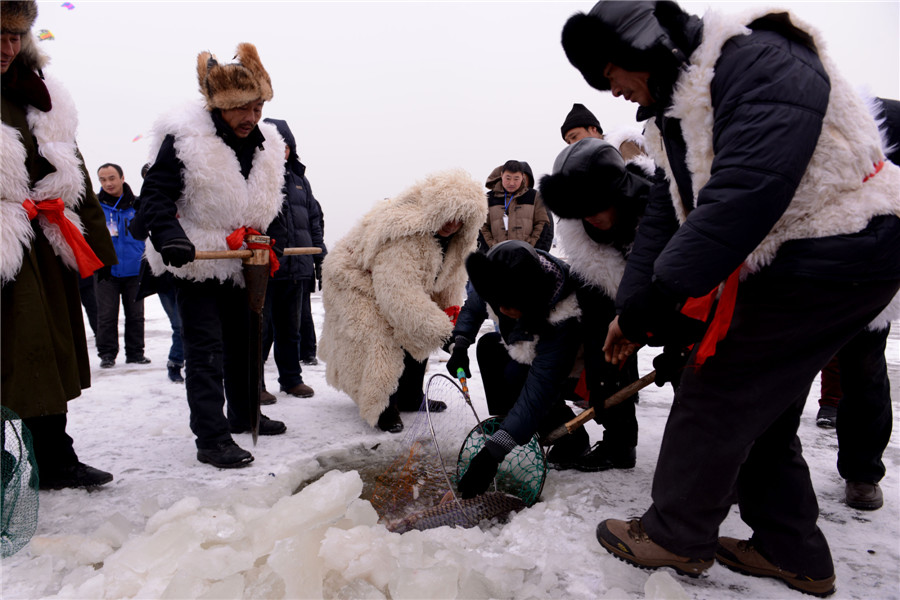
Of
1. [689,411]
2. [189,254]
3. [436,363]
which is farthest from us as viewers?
[436,363]

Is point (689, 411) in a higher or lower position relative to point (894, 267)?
lower

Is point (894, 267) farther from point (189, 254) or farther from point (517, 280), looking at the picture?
point (189, 254)

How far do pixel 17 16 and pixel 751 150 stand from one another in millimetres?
2704

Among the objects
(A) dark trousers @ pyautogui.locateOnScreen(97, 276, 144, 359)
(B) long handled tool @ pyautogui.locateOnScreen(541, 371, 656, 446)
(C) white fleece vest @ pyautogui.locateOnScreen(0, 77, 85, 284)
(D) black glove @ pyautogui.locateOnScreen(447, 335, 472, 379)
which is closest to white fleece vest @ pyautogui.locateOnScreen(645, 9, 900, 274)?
(B) long handled tool @ pyautogui.locateOnScreen(541, 371, 656, 446)

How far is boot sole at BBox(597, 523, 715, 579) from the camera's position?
180cm

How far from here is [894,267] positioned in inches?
60.7

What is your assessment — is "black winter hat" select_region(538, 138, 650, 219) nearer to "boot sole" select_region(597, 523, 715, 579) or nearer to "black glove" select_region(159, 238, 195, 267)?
"boot sole" select_region(597, 523, 715, 579)

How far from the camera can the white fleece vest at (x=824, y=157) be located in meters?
1.50

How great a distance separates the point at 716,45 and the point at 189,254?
2331 millimetres

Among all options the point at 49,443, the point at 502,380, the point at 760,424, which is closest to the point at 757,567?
the point at 760,424

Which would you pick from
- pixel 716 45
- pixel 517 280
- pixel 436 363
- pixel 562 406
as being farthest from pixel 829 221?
pixel 436 363

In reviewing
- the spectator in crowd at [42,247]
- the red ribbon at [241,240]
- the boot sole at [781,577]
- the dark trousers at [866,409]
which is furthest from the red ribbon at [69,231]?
the dark trousers at [866,409]

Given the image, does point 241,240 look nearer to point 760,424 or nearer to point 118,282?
point 760,424

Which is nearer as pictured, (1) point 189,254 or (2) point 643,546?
(2) point 643,546
